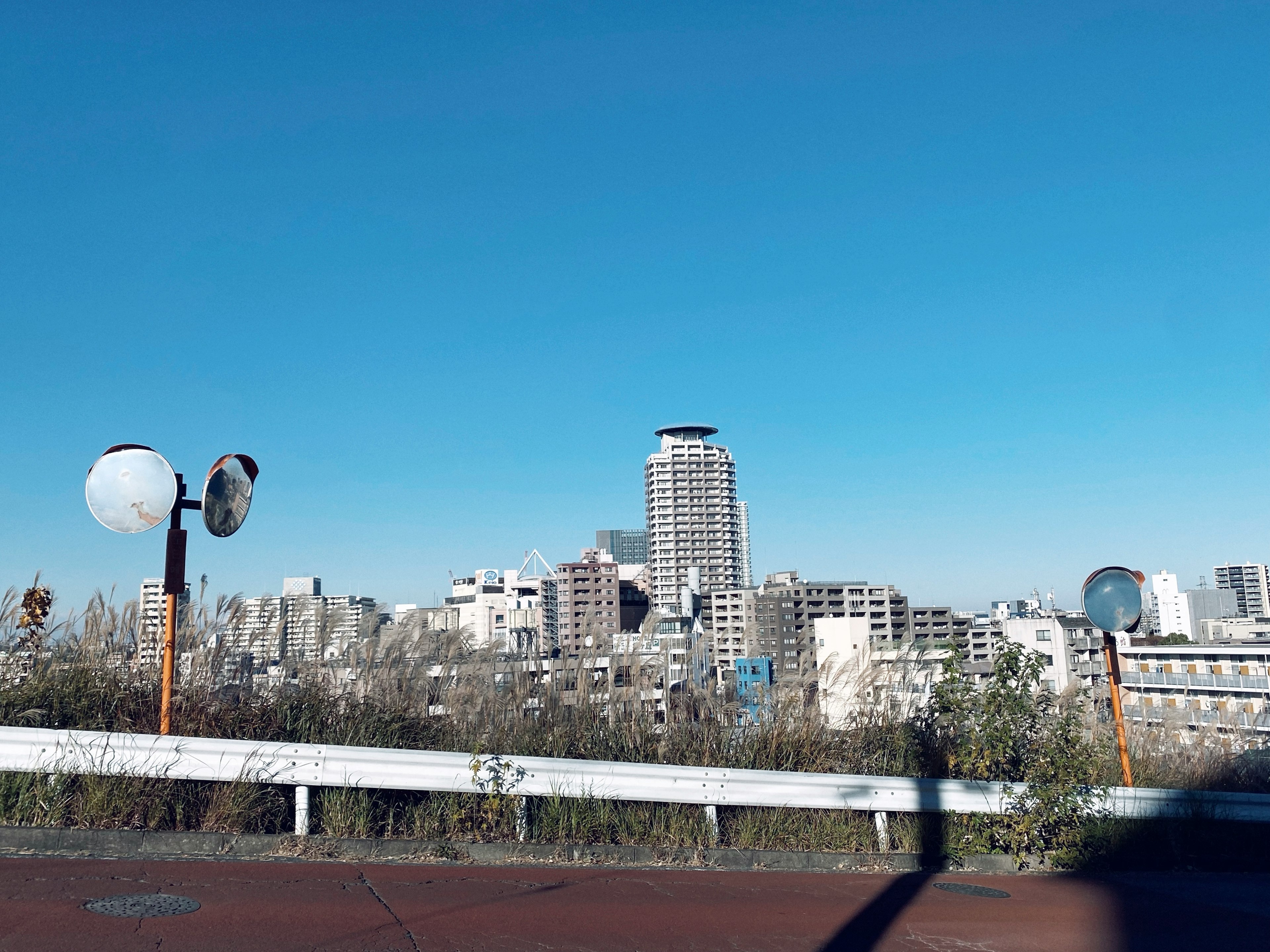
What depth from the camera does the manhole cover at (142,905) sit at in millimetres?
4945

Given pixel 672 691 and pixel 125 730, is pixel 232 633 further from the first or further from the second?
pixel 672 691

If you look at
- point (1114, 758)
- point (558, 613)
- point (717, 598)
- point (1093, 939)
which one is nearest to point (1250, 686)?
point (1114, 758)

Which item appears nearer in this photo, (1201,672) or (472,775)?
(472,775)

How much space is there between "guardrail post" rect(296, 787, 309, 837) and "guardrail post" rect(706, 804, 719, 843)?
2986 millimetres

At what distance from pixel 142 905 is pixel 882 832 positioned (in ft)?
17.9

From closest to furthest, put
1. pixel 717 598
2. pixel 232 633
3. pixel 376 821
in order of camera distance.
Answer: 1. pixel 376 821
2. pixel 232 633
3. pixel 717 598

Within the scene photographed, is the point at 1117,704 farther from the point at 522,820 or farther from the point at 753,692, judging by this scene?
the point at 522,820

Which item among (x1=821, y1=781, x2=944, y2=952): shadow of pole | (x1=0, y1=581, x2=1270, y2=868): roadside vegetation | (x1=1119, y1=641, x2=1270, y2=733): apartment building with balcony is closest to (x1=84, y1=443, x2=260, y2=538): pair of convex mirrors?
(x1=0, y1=581, x2=1270, y2=868): roadside vegetation

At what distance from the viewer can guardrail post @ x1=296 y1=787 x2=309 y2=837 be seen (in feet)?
21.5

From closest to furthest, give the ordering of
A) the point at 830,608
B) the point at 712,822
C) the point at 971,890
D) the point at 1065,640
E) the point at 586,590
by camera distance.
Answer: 1. the point at 971,890
2. the point at 712,822
3. the point at 1065,640
4. the point at 830,608
5. the point at 586,590

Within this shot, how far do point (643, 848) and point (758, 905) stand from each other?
49.4 inches

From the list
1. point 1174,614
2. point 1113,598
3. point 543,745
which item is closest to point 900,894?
point 543,745

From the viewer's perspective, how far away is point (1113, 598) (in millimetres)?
9352

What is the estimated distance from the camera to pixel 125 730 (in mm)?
7172
